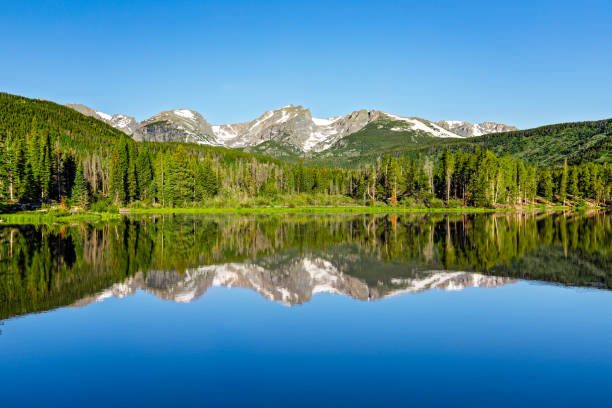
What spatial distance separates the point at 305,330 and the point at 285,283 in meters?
7.21

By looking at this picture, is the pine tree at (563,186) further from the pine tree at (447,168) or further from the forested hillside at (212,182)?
the pine tree at (447,168)

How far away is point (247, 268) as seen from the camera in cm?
2564

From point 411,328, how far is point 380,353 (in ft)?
8.73

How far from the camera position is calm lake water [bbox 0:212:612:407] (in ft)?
31.9

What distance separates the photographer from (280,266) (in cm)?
2658

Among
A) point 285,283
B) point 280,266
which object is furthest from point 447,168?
point 285,283

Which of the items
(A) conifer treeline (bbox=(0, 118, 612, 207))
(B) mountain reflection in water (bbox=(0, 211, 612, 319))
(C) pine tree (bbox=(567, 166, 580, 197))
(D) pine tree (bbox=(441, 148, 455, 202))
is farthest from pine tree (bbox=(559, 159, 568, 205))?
(B) mountain reflection in water (bbox=(0, 211, 612, 319))

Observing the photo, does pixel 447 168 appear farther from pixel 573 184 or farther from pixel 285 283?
pixel 285 283

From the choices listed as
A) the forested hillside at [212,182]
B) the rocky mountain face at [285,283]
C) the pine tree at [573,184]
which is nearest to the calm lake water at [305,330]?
the rocky mountain face at [285,283]

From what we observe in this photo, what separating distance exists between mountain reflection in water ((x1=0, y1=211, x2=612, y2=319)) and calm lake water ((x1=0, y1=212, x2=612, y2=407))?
0.17m

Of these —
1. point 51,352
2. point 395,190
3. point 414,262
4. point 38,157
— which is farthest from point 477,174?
point 51,352

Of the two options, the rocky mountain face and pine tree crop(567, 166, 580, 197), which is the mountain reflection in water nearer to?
the rocky mountain face

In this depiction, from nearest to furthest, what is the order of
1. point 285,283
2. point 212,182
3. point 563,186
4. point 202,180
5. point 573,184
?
point 285,283, point 202,180, point 212,182, point 563,186, point 573,184

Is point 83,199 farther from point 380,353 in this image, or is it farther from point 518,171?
point 518,171
